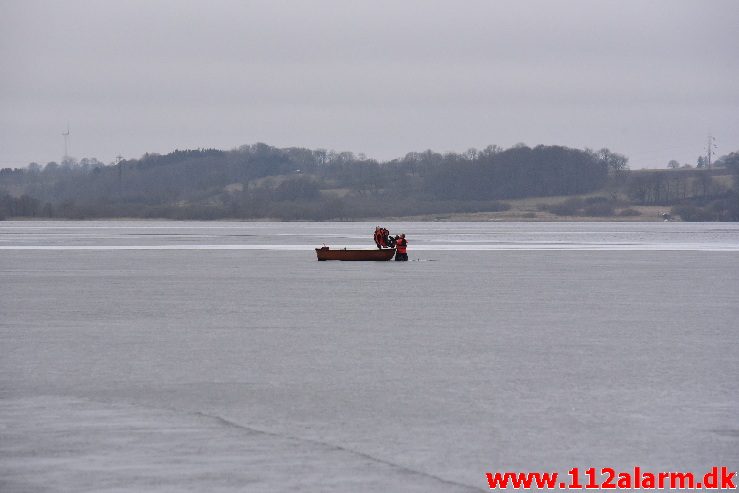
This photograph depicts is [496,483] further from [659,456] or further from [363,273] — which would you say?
[363,273]

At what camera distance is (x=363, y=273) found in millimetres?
40375

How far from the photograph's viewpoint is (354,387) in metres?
13.6

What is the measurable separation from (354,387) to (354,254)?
1467 inches

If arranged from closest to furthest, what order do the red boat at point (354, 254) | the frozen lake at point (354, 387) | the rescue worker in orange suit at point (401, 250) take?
the frozen lake at point (354, 387) → the red boat at point (354, 254) → the rescue worker in orange suit at point (401, 250)

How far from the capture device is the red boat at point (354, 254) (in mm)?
49312

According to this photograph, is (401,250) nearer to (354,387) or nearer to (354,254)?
(354,254)

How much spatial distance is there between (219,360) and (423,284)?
17873 millimetres

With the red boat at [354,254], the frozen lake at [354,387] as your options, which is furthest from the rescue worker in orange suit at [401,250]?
the frozen lake at [354,387]

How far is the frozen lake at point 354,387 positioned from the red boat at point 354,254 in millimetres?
19451

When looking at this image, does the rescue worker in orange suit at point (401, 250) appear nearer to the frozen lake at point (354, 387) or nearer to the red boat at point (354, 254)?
the red boat at point (354, 254)

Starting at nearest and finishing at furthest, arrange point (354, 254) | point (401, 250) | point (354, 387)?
point (354, 387) < point (401, 250) < point (354, 254)

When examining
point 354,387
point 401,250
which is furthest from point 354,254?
point 354,387

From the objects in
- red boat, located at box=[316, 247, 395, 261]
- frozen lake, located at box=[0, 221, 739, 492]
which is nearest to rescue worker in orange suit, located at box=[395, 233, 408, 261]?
red boat, located at box=[316, 247, 395, 261]

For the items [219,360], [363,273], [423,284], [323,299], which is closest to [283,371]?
[219,360]
